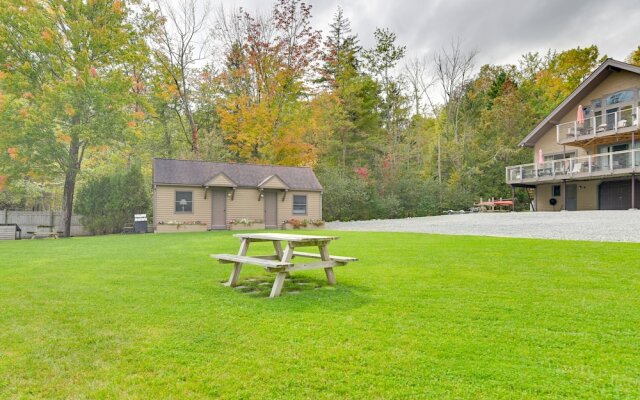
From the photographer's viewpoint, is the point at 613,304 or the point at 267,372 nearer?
the point at 267,372

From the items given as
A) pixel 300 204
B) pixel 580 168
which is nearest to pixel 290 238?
pixel 300 204

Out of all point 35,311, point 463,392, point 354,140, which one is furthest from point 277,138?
point 463,392

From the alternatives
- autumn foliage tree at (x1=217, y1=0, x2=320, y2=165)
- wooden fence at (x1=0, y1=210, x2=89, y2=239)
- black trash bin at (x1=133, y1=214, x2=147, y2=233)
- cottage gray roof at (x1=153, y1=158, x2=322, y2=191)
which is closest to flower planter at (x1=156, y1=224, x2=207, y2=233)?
black trash bin at (x1=133, y1=214, x2=147, y2=233)

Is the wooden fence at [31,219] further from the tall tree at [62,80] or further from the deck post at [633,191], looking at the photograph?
the deck post at [633,191]

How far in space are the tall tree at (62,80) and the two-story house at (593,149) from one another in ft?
84.5

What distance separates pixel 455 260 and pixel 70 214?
22058 millimetres

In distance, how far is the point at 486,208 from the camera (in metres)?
32.3

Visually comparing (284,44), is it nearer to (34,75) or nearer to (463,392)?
(34,75)

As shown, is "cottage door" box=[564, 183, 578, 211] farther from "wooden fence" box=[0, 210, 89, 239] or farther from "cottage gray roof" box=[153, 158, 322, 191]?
"wooden fence" box=[0, 210, 89, 239]

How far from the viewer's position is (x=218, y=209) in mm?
22844

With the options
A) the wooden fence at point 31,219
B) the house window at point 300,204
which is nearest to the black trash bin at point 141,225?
the wooden fence at point 31,219

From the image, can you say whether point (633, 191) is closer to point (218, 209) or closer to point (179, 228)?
point (218, 209)

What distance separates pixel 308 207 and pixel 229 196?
16.4ft

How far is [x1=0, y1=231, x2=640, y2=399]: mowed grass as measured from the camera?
2.76m
